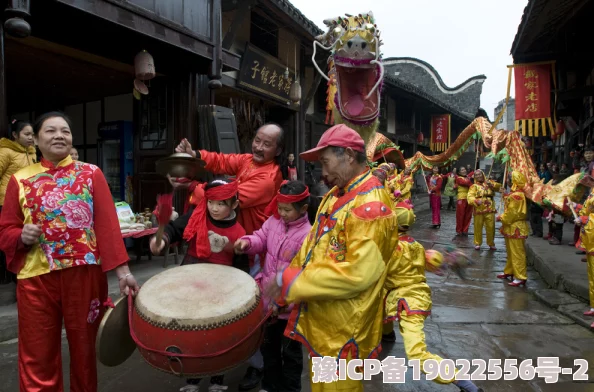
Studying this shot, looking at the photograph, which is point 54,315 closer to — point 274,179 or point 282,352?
point 282,352

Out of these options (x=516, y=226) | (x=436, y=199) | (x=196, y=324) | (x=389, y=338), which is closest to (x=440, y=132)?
(x=436, y=199)

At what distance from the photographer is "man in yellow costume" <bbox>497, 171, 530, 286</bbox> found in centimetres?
615

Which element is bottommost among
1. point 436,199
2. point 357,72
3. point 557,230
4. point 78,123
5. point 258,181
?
point 557,230

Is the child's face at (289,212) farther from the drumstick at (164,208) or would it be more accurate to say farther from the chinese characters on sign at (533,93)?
the chinese characters on sign at (533,93)

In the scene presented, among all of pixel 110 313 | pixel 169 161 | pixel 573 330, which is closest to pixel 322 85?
pixel 573 330

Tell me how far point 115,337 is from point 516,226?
592 cm

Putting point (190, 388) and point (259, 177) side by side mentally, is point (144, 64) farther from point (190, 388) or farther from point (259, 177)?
point (190, 388)

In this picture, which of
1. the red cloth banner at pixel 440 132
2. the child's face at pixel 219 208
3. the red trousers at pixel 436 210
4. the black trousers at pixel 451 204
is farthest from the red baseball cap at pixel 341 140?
the red cloth banner at pixel 440 132

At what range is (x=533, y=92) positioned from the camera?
30.5ft

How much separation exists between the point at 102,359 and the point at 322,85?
1025cm

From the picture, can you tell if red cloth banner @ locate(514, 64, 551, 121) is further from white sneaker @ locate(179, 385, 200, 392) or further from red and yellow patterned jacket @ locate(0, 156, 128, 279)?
red and yellow patterned jacket @ locate(0, 156, 128, 279)

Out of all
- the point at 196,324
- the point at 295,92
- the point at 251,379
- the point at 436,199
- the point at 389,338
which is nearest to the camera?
the point at 196,324

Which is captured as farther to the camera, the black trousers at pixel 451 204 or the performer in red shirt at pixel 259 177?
the black trousers at pixel 451 204

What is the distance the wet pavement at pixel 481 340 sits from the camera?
10.3 ft
